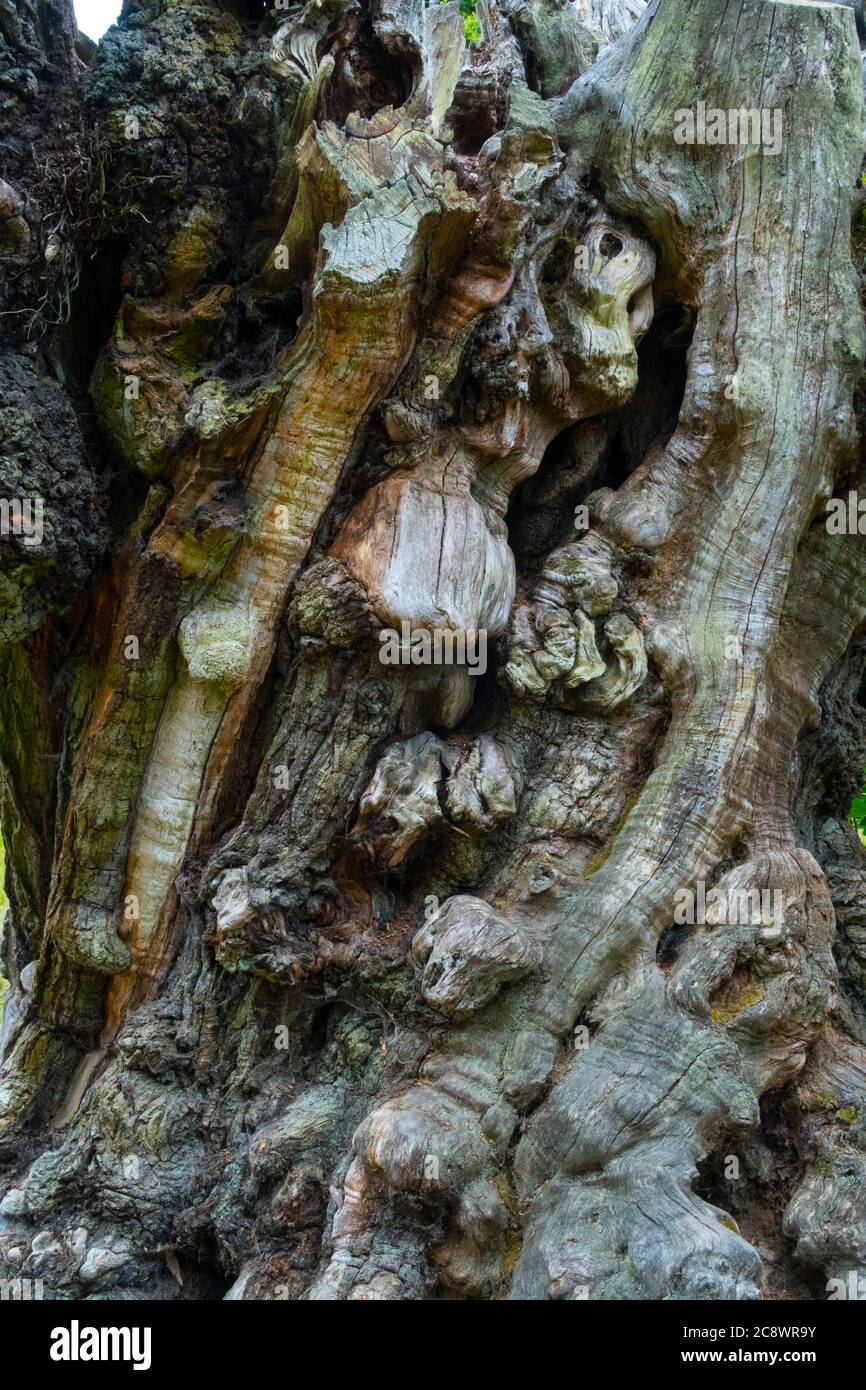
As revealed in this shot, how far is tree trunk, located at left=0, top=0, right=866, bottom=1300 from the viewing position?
12.2 ft

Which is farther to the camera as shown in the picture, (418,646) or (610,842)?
(610,842)

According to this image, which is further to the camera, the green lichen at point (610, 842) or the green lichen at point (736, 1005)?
the green lichen at point (610, 842)

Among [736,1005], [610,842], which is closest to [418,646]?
[610,842]

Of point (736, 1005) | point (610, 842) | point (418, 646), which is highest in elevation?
point (418, 646)

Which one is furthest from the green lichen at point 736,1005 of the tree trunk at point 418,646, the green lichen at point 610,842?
the green lichen at point 610,842

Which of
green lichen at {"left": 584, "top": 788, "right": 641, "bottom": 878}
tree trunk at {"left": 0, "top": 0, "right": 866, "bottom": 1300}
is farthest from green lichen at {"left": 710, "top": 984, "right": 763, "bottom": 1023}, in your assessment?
green lichen at {"left": 584, "top": 788, "right": 641, "bottom": 878}

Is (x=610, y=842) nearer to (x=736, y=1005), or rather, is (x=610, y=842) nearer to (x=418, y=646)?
(x=736, y=1005)

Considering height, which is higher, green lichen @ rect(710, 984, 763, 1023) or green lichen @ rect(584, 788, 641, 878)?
green lichen @ rect(584, 788, 641, 878)

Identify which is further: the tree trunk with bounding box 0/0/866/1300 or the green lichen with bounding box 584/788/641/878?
the green lichen with bounding box 584/788/641/878

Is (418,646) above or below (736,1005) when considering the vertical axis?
above

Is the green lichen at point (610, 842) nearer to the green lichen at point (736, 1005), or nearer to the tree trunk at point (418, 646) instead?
the tree trunk at point (418, 646)

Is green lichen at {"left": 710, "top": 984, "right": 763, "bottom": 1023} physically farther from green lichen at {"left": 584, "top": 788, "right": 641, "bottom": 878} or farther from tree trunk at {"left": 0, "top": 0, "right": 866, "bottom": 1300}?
green lichen at {"left": 584, "top": 788, "right": 641, "bottom": 878}

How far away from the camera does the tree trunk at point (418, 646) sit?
12.2 feet

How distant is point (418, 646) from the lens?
12.9 ft
